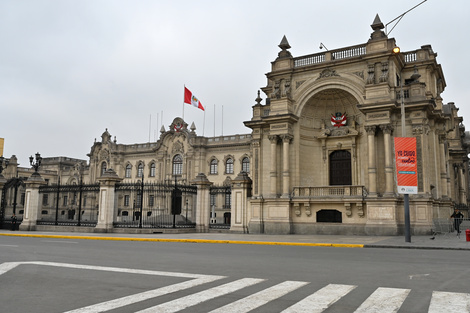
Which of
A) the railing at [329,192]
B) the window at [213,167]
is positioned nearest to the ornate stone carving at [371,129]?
the railing at [329,192]

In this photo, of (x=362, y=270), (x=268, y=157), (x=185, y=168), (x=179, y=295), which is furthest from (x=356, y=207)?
(x=185, y=168)

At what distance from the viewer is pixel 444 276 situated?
9.16m

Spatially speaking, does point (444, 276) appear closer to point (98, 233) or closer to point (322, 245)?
point (322, 245)

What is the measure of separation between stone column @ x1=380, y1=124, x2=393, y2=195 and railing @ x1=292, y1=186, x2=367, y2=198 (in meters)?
1.58

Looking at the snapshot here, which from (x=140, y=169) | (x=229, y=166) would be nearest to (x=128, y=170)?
(x=140, y=169)

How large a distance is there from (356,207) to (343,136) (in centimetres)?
600

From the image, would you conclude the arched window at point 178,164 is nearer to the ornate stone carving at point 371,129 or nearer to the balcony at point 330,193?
the balcony at point 330,193

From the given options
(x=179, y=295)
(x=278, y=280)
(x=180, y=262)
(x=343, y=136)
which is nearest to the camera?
(x=179, y=295)

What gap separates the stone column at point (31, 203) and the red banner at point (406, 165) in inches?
1008

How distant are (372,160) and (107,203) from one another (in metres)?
17.8

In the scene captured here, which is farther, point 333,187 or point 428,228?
point 333,187

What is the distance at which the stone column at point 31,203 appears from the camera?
30.7 m

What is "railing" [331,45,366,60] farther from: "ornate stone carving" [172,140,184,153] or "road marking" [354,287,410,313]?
"ornate stone carving" [172,140,184,153]

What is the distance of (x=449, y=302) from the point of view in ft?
21.5
